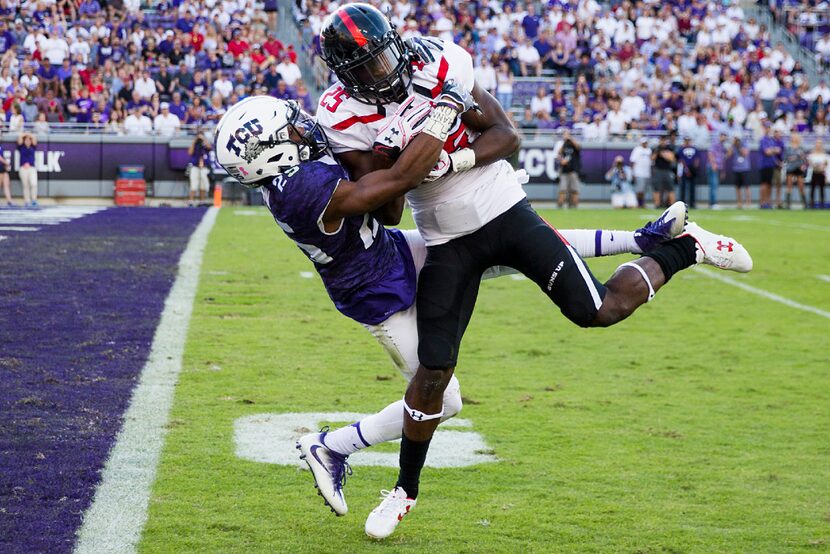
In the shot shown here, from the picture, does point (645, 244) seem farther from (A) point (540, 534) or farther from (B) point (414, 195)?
(A) point (540, 534)

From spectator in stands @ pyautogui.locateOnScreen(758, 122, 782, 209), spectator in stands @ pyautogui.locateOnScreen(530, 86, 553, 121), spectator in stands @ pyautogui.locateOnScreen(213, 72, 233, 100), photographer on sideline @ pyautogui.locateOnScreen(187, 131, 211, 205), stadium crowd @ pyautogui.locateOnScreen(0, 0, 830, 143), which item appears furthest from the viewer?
spectator in stands @ pyautogui.locateOnScreen(530, 86, 553, 121)

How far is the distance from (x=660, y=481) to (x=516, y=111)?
18850 millimetres

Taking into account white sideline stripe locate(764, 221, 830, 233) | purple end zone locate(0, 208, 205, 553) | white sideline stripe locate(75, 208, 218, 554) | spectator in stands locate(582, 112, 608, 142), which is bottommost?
white sideline stripe locate(75, 208, 218, 554)

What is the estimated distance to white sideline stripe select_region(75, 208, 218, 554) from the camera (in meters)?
3.40

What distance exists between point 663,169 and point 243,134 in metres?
17.7

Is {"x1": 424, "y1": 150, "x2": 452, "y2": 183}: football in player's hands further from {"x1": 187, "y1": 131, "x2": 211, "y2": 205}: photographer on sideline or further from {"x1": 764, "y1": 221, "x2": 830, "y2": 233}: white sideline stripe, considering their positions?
{"x1": 187, "y1": 131, "x2": 211, "y2": 205}: photographer on sideline

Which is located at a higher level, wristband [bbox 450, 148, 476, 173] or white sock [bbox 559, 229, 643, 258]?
wristband [bbox 450, 148, 476, 173]

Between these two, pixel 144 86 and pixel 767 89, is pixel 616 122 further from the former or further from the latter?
pixel 144 86

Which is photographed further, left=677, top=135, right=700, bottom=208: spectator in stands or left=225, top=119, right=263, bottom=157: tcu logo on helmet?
left=677, top=135, right=700, bottom=208: spectator in stands

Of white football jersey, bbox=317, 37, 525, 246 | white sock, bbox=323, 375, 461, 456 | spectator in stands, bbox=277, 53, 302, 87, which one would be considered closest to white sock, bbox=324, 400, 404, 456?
white sock, bbox=323, 375, 461, 456

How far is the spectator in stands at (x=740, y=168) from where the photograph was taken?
848 inches

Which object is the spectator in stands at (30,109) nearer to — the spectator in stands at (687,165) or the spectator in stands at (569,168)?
the spectator in stands at (569,168)

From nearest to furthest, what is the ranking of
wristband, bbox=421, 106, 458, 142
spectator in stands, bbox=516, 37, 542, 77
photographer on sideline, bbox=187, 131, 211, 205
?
1. wristband, bbox=421, 106, 458, 142
2. photographer on sideline, bbox=187, 131, 211, 205
3. spectator in stands, bbox=516, 37, 542, 77

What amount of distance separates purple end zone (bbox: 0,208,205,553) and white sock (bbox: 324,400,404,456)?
0.81 m
